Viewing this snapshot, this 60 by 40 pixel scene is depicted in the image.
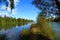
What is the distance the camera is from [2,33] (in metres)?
13.0

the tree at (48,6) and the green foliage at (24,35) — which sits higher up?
the tree at (48,6)

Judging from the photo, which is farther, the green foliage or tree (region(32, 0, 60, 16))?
the green foliage

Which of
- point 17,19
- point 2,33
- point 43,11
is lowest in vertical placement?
point 2,33

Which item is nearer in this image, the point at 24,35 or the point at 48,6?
the point at 48,6

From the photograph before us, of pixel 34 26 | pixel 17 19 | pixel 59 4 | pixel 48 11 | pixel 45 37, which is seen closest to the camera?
pixel 59 4

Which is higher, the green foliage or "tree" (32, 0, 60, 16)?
"tree" (32, 0, 60, 16)

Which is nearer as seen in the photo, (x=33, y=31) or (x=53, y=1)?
(x=53, y=1)

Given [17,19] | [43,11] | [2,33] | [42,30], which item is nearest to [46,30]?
[42,30]

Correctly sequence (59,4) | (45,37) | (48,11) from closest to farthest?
(59,4) → (48,11) → (45,37)

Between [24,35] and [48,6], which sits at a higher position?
[48,6]

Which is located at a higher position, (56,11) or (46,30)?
(56,11)

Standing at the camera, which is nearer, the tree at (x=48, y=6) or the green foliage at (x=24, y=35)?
the tree at (x=48, y=6)

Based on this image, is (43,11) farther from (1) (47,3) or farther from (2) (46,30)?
(2) (46,30)

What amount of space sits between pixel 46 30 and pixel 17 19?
2462 millimetres
